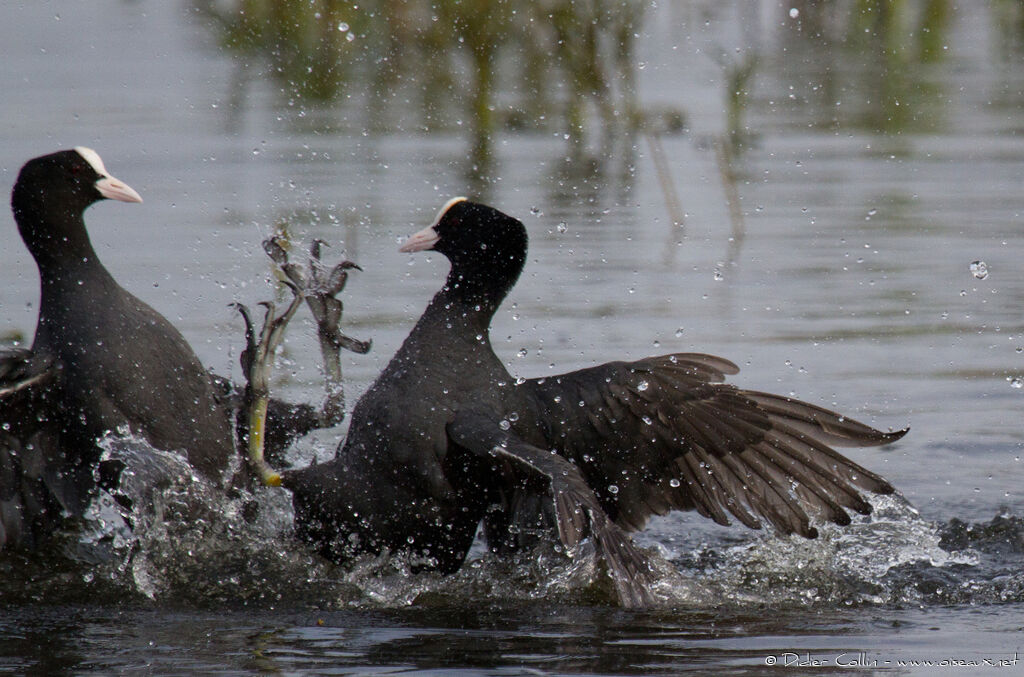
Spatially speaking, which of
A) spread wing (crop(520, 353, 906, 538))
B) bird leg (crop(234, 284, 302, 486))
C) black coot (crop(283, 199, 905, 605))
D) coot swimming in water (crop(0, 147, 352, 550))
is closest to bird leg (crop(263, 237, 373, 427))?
bird leg (crop(234, 284, 302, 486))

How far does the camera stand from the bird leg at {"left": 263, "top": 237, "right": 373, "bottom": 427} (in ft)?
16.2

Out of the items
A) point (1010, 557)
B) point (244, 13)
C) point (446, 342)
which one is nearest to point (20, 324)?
point (446, 342)

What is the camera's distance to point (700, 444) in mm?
4469

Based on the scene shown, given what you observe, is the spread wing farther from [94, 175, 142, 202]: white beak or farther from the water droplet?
the water droplet

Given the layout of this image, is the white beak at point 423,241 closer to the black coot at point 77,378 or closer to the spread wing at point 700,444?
the spread wing at point 700,444

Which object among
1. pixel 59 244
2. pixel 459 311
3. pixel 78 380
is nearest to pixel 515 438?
pixel 459 311

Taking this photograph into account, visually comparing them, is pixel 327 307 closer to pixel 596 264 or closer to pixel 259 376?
pixel 259 376

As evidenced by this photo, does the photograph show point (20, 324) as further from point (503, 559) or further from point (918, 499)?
point (918, 499)

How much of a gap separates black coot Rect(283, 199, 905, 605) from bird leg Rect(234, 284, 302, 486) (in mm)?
196

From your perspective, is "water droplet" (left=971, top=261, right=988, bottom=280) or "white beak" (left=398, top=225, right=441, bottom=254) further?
"water droplet" (left=971, top=261, right=988, bottom=280)

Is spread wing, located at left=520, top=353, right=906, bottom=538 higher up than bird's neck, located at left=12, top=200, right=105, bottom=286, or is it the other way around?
bird's neck, located at left=12, top=200, right=105, bottom=286

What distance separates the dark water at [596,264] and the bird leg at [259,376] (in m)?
0.20

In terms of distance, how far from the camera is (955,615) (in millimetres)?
4086

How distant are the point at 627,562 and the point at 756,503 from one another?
75 centimetres
